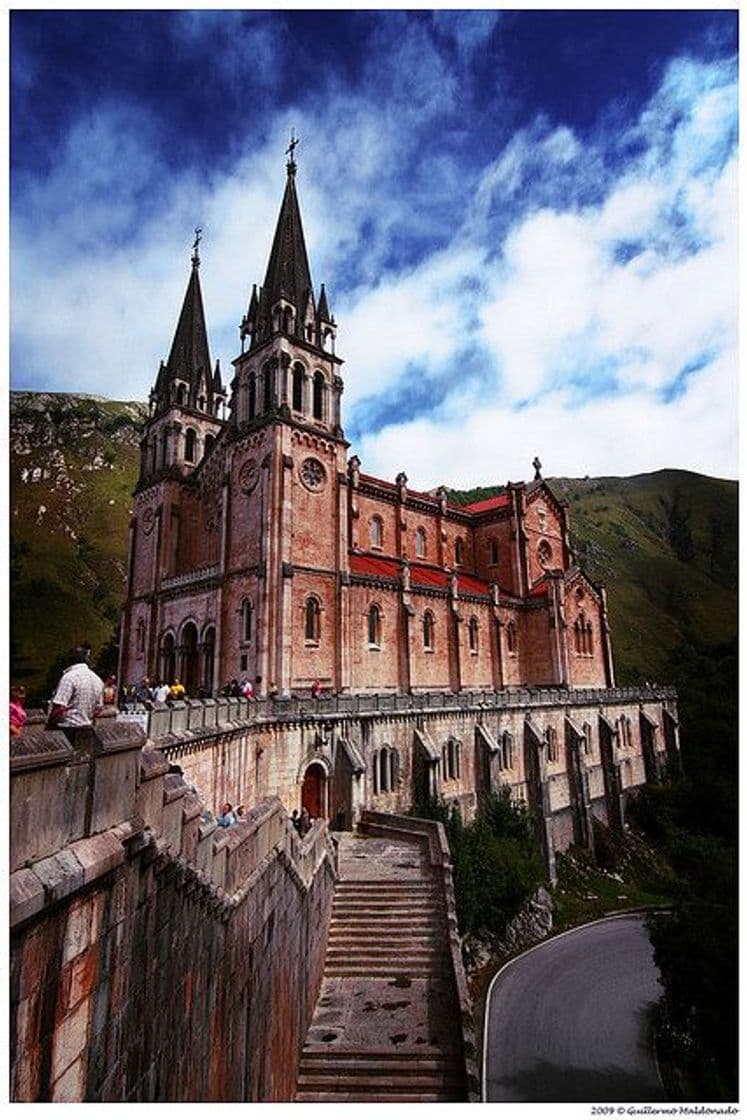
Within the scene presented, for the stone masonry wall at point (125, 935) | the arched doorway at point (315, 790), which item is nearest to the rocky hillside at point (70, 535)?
the arched doorway at point (315, 790)

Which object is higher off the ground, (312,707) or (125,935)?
(312,707)

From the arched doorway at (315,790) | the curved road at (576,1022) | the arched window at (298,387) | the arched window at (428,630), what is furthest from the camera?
the arched window at (428,630)

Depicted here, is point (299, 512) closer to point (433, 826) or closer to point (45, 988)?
point (433, 826)

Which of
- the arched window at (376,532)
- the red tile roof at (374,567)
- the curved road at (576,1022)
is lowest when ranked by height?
the curved road at (576,1022)

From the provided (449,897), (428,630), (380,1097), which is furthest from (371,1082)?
(428,630)

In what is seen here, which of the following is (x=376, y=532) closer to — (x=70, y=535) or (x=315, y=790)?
(x=315, y=790)

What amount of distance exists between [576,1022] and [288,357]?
29.9 metres

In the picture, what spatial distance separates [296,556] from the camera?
30.3 m

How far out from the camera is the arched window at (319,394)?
3397 centimetres

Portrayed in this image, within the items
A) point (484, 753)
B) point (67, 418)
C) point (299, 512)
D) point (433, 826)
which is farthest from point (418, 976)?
point (67, 418)

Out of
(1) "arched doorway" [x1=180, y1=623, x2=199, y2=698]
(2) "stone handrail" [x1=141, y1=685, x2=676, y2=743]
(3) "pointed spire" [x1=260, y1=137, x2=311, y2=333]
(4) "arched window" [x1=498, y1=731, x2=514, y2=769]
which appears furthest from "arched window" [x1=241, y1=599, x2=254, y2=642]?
(3) "pointed spire" [x1=260, y1=137, x2=311, y2=333]

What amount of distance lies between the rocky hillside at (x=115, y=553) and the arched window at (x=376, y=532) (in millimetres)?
20607

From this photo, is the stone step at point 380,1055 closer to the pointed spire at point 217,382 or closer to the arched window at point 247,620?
the arched window at point 247,620

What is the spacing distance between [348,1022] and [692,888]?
1311 cm
